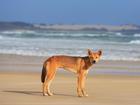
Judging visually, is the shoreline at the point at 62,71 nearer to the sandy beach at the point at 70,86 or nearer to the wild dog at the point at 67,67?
the sandy beach at the point at 70,86

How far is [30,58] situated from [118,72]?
6.44 m

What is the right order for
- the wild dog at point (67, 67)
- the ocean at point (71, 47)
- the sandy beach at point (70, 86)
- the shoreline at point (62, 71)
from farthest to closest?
the ocean at point (71, 47)
the shoreline at point (62, 71)
the wild dog at point (67, 67)
the sandy beach at point (70, 86)

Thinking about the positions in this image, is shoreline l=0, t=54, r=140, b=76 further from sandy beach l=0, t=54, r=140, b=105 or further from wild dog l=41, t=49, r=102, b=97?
wild dog l=41, t=49, r=102, b=97

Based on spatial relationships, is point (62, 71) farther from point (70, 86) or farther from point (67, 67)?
point (67, 67)

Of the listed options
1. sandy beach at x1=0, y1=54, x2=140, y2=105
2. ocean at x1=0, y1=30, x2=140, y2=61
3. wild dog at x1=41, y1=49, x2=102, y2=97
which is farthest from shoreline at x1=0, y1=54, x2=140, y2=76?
wild dog at x1=41, y1=49, x2=102, y2=97

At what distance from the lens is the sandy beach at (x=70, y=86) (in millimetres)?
11078

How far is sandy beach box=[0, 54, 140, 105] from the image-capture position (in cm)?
1108


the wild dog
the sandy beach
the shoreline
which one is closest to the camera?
the sandy beach

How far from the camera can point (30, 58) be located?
23625 mm

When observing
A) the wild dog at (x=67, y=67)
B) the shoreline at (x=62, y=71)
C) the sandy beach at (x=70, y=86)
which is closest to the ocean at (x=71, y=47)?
the shoreline at (x=62, y=71)

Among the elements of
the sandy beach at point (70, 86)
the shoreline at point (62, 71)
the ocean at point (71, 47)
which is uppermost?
the ocean at point (71, 47)

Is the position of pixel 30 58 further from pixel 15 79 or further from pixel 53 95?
pixel 53 95

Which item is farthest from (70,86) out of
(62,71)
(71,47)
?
(71,47)

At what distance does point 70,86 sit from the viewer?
44.5ft
